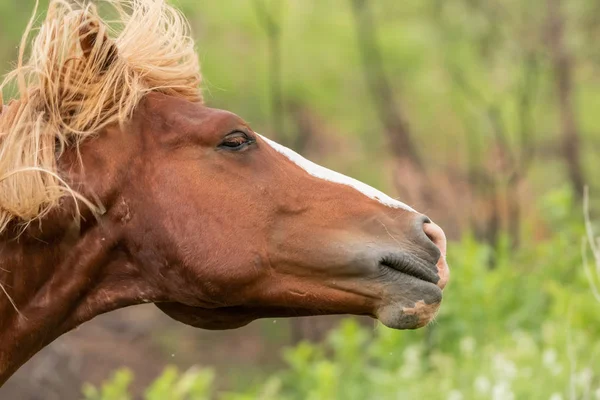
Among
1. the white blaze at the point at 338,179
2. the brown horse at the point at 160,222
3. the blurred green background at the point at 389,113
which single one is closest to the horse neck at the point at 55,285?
the brown horse at the point at 160,222

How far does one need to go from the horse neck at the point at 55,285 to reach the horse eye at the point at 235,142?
0.44m

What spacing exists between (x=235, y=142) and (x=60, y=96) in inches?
22.5

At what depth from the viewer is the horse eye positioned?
3188 millimetres

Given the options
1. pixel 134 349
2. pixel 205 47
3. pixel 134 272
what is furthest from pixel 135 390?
pixel 134 272

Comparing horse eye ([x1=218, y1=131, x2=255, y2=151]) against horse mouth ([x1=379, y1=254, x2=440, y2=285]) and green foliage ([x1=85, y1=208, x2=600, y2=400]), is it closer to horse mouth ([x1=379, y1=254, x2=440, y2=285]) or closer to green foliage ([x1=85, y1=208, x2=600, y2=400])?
horse mouth ([x1=379, y1=254, x2=440, y2=285])

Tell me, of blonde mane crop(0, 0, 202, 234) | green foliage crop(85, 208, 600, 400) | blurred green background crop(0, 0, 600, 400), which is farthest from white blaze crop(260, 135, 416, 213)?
blurred green background crop(0, 0, 600, 400)

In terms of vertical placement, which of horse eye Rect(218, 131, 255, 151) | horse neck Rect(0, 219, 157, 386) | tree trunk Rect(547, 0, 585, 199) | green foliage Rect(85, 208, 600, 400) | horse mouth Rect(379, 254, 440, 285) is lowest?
tree trunk Rect(547, 0, 585, 199)

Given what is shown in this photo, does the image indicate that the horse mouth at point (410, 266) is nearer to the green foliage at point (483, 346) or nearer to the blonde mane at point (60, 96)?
the blonde mane at point (60, 96)

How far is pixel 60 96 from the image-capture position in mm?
3152

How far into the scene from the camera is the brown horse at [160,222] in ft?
10.0

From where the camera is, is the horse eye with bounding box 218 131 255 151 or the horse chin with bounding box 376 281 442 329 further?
the horse eye with bounding box 218 131 255 151

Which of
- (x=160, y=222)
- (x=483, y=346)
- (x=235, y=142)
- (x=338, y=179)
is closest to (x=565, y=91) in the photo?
(x=483, y=346)

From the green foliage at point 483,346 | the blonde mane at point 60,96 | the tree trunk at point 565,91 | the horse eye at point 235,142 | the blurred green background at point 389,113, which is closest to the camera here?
the blonde mane at point 60,96

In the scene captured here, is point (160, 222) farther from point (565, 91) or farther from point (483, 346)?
point (565, 91)
